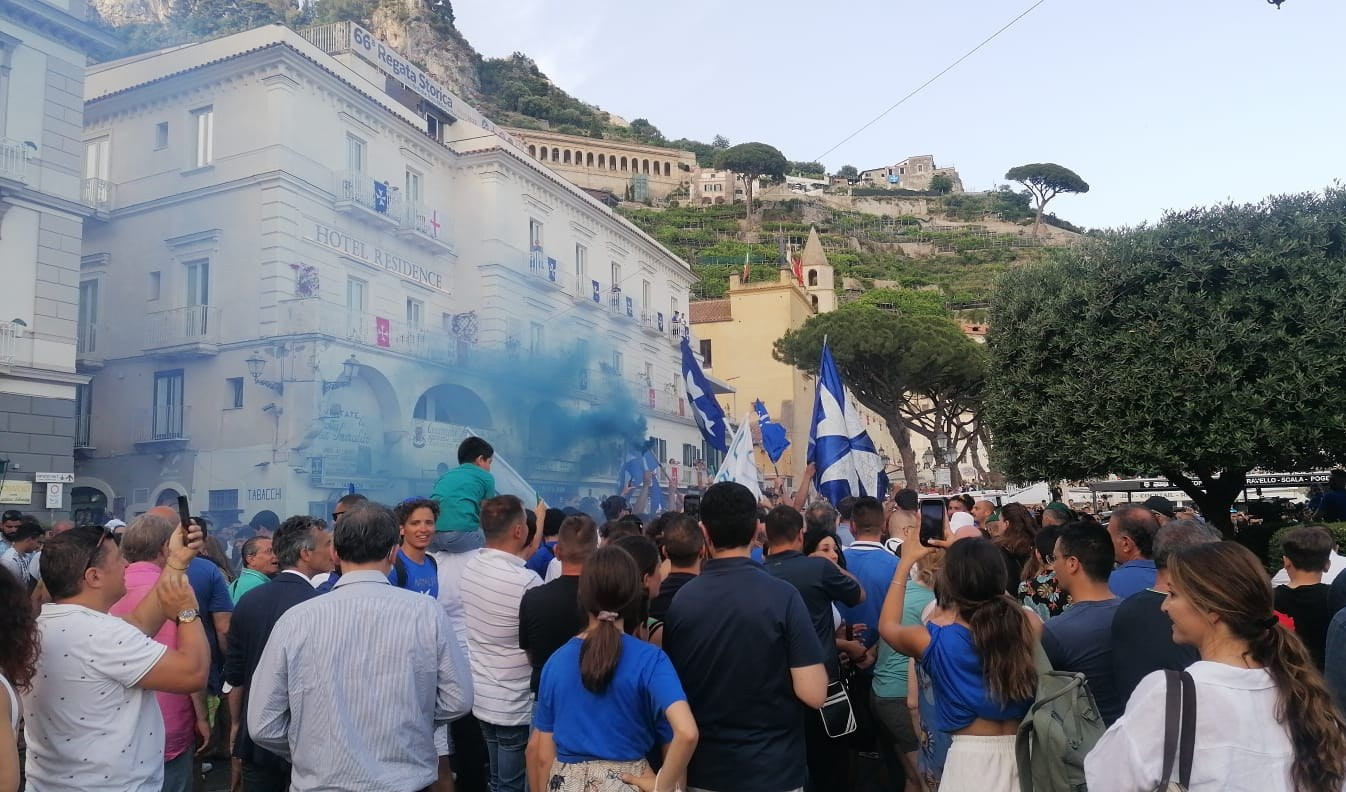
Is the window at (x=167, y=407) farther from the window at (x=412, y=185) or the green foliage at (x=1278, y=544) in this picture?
the green foliage at (x=1278, y=544)

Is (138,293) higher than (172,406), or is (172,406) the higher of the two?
(138,293)

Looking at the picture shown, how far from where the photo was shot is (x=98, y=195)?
743 inches

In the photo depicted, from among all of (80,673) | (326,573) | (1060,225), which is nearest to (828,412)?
(326,573)

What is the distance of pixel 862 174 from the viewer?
151875mm

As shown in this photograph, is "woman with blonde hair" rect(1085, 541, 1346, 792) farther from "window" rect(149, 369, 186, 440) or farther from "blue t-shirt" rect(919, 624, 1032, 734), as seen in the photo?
"window" rect(149, 369, 186, 440)

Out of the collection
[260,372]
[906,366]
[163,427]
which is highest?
[906,366]

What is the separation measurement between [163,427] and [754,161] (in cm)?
9824

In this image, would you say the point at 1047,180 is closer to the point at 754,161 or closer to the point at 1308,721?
the point at 754,161

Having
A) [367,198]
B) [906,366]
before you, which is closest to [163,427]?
[367,198]

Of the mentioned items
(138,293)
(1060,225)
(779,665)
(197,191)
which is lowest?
(779,665)

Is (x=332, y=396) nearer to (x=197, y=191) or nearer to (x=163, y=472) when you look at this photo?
(x=163, y=472)

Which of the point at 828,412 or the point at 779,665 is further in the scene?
the point at 828,412

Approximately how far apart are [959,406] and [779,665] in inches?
1538

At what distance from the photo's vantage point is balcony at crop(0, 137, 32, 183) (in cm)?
1504
